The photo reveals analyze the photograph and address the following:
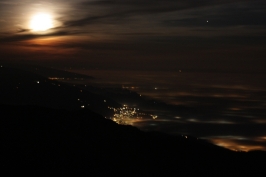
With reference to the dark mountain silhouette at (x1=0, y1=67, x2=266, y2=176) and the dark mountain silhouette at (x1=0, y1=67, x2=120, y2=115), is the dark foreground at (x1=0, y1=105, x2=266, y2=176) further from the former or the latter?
the dark mountain silhouette at (x1=0, y1=67, x2=120, y2=115)

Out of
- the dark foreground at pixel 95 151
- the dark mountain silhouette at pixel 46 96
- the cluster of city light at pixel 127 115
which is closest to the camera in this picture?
the dark foreground at pixel 95 151

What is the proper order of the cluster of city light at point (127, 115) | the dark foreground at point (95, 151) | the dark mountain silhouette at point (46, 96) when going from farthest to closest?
the dark mountain silhouette at point (46, 96) < the cluster of city light at point (127, 115) < the dark foreground at point (95, 151)

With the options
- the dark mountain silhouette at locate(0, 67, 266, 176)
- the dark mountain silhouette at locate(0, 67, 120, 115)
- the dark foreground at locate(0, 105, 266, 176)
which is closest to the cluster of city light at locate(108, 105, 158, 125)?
the dark mountain silhouette at locate(0, 67, 120, 115)

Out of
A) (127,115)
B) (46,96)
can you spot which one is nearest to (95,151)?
(127,115)

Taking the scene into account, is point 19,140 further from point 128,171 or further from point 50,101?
point 50,101

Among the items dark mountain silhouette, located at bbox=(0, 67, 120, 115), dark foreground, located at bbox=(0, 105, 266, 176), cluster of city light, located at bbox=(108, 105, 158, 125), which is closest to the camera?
dark foreground, located at bbox=(0, 105, 266, 176)

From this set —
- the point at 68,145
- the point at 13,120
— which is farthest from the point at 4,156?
the point at 13,120

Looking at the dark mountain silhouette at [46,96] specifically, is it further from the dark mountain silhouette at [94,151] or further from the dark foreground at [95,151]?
the dark foreground at [95,151]

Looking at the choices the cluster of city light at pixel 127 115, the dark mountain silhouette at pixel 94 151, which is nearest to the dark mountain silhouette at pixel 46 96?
the cluster of city light at pixel 127 115
